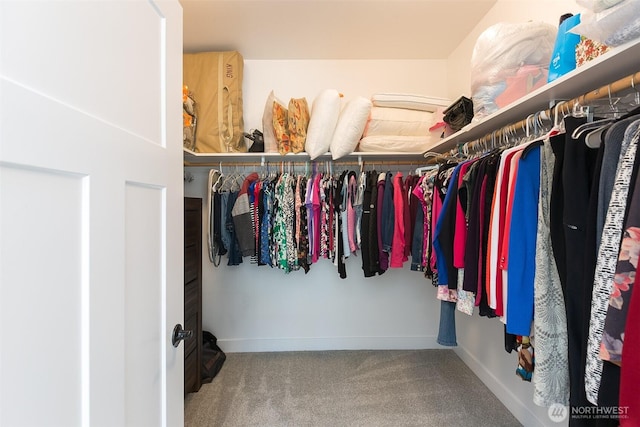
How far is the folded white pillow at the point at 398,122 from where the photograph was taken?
2.29m

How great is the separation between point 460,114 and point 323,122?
921mm

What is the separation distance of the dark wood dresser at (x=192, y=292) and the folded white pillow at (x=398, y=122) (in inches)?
56.4

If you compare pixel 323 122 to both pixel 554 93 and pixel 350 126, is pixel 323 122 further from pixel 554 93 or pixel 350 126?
pixel 554 93

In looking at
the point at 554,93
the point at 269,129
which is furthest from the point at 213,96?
the point at 554,93

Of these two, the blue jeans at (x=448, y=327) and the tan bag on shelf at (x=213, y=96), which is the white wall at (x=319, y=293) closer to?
the tan bag on shelf at (x=213, y=96)

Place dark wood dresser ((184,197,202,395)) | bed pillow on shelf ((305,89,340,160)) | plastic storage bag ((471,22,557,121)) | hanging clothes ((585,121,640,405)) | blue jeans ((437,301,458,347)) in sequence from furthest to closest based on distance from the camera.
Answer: bed pillow on shelf ((305,89,340,160)), dark wood dresser ((184,197,202,395)), blue jeans ((437,301,458,347)), plastic storage bag ((471,22,557,121)), hanging clothes ((585,121,640,405))

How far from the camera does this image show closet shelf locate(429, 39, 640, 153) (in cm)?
83

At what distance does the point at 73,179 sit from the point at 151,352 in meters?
0.53

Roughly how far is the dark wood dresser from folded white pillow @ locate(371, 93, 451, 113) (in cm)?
155

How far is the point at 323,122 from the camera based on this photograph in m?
2.20

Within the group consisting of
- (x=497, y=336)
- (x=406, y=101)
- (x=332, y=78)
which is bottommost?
(x=497, y=336)

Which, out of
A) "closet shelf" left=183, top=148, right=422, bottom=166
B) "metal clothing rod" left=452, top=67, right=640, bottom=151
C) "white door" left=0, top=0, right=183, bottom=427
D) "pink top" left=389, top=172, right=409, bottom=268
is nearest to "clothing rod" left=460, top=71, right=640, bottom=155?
"metal clothing rod" left=452, top=67, right=640, bottom=151

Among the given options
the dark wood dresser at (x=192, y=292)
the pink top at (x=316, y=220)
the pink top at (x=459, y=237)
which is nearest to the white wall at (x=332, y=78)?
the pink top at (x=316, y=220)

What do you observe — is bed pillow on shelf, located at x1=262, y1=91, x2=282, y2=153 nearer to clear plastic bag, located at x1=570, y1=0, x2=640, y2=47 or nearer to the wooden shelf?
the wooden shelf
